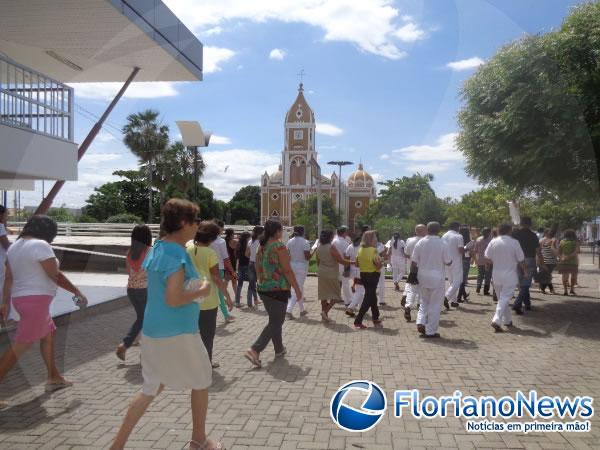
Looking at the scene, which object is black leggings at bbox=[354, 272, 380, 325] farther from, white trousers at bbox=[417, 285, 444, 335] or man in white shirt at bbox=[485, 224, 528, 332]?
man in white shirt at bbox=[485, 224, 528, 332]

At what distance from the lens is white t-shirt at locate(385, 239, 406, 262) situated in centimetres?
1225

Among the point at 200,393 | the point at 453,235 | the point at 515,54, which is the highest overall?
the point at 515,54

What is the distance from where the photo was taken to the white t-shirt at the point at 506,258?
8.06 m

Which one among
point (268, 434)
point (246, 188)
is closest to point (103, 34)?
point (268, 434)

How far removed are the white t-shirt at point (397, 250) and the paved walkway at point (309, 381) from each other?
349 cm

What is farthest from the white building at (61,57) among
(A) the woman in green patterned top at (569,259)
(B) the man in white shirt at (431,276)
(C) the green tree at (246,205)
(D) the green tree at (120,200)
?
(C) the green tree at (246,205)

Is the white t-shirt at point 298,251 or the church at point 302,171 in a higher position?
the church at point 302,171

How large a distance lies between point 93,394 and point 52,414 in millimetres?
574

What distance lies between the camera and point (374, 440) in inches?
148

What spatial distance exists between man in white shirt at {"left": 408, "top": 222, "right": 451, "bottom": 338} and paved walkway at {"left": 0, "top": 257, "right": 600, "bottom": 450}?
0.25 m

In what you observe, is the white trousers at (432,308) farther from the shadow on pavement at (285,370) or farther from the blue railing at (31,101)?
the blue railing at (31,101)

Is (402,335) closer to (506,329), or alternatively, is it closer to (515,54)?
(506,329)

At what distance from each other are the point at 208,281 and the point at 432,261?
4894 mm

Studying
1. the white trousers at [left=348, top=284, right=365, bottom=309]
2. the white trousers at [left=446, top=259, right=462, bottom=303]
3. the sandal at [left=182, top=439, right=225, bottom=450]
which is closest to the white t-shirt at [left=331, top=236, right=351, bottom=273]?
the white trousers at [left=348, top=284, right=365, bottom=309]
